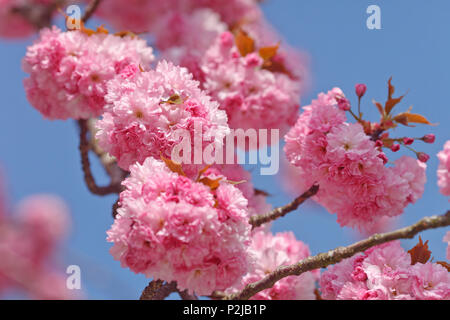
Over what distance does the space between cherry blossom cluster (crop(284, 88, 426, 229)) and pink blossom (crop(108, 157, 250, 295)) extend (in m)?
0.67

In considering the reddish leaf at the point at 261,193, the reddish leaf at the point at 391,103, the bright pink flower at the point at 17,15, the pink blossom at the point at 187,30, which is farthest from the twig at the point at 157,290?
the bright pink flower at the point at 17,15

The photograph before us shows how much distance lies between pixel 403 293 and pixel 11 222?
3.84 metres

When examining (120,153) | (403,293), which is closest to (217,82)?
(120,153)

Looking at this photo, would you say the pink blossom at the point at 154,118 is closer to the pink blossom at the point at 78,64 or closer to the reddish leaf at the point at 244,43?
the pink blossom at the point at 78,64

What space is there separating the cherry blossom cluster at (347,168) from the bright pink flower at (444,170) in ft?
0.34

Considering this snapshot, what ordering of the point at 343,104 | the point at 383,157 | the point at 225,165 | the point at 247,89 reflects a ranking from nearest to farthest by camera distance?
the point at 383,157, the point at 343,104, the point at 225,165, the point at 247,89

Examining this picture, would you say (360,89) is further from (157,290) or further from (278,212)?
(157,290)

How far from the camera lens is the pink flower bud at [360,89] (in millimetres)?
2472

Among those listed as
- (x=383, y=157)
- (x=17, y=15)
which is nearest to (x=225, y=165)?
(x=383, y=157)

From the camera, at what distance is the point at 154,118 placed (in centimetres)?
209

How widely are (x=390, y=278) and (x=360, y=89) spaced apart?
919mm

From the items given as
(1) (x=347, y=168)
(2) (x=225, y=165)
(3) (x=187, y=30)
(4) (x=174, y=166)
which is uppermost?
(3) (x=187, y=30)

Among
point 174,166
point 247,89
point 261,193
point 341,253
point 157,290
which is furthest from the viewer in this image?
point 247,89
